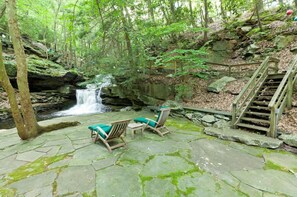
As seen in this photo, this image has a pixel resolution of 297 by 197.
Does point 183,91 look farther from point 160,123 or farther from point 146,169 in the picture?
point 146,169

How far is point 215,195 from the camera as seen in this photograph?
8.45 feet

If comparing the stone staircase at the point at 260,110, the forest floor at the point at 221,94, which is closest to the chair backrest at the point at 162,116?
the stone staircase at the point at 260,110

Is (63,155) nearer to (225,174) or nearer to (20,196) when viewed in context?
(20,196)

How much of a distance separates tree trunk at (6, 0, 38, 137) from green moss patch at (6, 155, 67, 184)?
2063 millimetres

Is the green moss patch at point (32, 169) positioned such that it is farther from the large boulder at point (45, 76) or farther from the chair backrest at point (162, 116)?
the large boulder at point (45, 76)

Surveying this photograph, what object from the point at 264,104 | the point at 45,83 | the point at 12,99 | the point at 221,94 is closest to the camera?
the point at 12,99

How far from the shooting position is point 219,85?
27.2 ft

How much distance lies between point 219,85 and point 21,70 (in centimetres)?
805

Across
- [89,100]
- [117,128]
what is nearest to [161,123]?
[117,128]

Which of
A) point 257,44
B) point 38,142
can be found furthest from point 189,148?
point 257,44

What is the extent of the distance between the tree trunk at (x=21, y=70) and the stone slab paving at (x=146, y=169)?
63cm

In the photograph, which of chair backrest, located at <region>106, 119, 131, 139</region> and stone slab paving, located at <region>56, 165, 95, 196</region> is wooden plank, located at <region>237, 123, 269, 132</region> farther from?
stone slab paving, located at <region>56, 165, 95, 196</region>

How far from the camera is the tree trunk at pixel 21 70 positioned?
15.5 ft

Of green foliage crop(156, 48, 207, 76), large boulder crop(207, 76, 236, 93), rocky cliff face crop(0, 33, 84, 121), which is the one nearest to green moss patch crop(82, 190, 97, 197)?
green foliage crop(156, 48, 207, 76)
